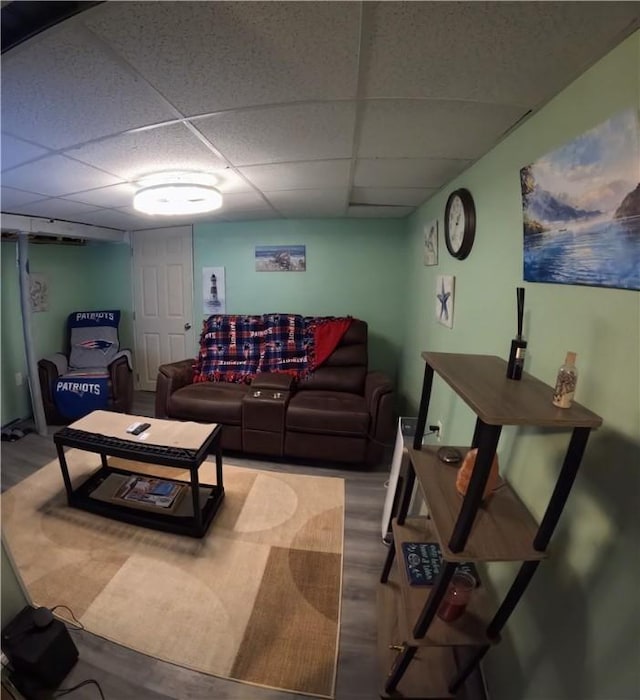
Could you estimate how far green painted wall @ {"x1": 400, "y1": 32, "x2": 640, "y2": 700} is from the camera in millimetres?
691

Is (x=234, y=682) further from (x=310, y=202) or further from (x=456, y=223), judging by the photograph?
(x=310, y=202)

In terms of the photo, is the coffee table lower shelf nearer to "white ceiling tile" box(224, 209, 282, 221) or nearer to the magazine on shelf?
the magazine on shelf

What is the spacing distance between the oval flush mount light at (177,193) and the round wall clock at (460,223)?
1443 millimetres

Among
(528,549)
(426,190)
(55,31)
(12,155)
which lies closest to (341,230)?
(426,190)

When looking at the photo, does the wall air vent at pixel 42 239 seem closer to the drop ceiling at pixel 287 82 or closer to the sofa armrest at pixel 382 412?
the drop ceiling at pixel 287 82

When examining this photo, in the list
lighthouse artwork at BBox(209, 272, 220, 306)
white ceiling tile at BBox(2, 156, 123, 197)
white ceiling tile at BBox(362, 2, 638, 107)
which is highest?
white ceiling tile at BBox(2, 156, 123, 197)

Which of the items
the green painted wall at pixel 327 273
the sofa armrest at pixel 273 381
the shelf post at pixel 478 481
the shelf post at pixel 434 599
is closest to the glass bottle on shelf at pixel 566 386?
the shelf post at pixel 478 481

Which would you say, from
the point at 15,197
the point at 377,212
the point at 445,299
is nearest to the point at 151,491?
the point at 15,197

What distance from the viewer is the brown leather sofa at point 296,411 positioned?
2.50 m

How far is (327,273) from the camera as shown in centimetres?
351

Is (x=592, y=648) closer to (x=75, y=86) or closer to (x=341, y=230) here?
(x=75, y=86)

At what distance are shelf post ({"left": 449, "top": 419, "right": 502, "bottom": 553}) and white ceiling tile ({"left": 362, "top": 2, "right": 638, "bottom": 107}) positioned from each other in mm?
912

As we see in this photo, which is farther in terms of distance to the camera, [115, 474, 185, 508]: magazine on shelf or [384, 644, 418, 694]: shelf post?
[115, 474, 185, 508]: magazine on shelf

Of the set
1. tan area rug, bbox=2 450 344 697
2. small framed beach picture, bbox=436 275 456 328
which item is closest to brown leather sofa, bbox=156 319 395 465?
tan area rug, bbox=2 450 344 697
